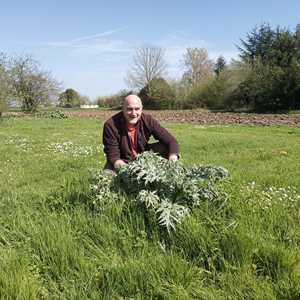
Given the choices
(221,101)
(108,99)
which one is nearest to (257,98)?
(221,101)

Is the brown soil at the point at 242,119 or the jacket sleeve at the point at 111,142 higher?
the jacket sleeve at the point at 111,142

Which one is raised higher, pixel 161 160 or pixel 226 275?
pixel 161 160

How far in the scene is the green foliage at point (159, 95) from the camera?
57.7 meters

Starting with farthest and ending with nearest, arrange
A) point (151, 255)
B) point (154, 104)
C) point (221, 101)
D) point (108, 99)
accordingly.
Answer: point (108, 99)
point (154, 104)
point (221, 101)
point (151, 255)

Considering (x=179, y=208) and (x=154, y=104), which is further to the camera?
(x=154, y=104)

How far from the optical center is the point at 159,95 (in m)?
58.5

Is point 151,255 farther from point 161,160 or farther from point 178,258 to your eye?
point 161,160

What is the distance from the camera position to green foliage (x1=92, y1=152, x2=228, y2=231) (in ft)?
12.8

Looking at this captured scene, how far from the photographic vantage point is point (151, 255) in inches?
134

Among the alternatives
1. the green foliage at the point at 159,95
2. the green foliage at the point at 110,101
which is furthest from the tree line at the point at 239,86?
the green foliage at the point at 110,101

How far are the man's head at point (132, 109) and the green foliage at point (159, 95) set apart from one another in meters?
51.9

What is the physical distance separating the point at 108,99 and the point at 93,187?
3259 inches

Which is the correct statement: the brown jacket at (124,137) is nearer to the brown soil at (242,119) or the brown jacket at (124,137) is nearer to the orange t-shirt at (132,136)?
the orange t-shirt at (132,136)

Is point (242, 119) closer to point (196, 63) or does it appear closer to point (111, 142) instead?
point (111, 142)
